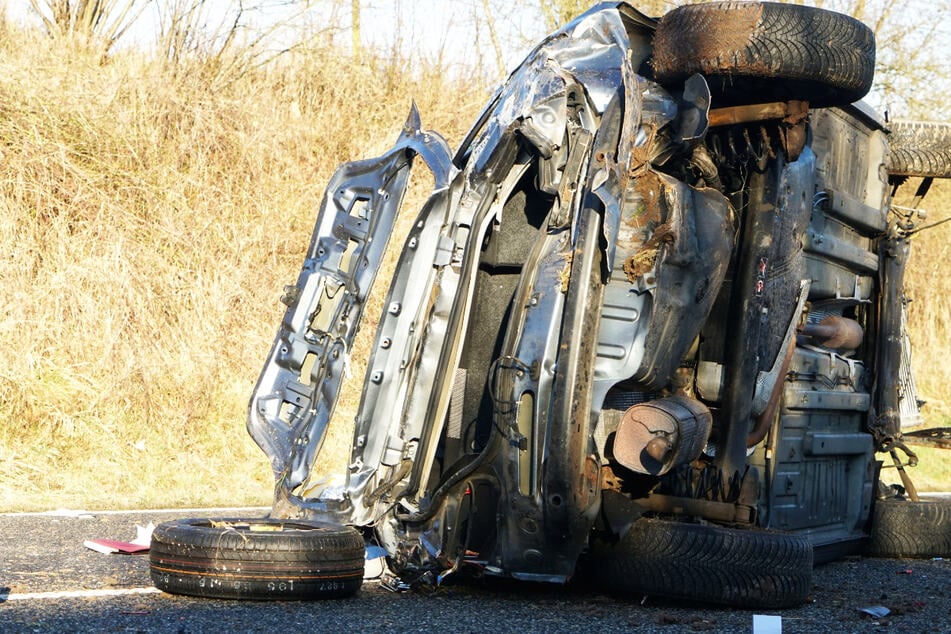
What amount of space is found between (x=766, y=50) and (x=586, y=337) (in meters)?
1.41

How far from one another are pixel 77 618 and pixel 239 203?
8.99 meters

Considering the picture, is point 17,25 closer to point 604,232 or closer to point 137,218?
point 137,218

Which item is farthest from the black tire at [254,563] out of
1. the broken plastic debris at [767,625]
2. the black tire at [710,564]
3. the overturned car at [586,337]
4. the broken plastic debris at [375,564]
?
the broken plastic debris at [767,625]

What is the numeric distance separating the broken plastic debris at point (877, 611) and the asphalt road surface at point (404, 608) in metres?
0.03

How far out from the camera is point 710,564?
4586 millimetres

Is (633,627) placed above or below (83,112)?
below

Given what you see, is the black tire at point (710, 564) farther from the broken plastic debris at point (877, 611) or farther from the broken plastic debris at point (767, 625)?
the broken plastic debris at point (767, 625)

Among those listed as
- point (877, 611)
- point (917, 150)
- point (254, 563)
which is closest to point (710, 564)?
point (877, 611)

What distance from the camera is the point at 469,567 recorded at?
4.71 m

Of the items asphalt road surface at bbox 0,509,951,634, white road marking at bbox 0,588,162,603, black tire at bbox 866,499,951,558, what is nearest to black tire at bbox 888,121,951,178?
black tire at bbox 866,499,951,558

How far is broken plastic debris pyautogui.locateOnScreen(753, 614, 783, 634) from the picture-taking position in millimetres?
4012

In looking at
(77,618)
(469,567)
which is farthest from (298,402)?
(77,618)

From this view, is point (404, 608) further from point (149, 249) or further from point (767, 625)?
point (149, 249)

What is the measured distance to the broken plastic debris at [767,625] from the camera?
4012 millimetres
